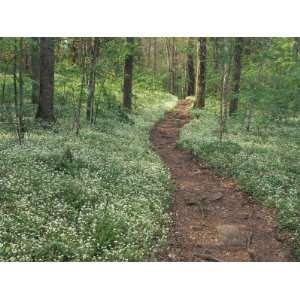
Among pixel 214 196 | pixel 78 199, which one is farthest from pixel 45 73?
pixel 214 196

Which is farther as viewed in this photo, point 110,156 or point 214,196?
point 110,156

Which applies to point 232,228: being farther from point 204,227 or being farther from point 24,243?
point 24,243

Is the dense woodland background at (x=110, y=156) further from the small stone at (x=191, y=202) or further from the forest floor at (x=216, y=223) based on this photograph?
the small stone at (x=191, y=202)

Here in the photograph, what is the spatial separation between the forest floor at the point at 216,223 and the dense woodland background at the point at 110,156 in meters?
0.45

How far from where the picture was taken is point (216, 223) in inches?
502

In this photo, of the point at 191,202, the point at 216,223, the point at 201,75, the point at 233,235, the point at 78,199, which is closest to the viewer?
the point at 233,235

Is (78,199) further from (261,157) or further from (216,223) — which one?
(261,157)

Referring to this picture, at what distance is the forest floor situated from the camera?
35.0 feet

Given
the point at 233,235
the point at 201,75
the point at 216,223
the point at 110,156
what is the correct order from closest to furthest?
the point at 233,235
the point at 216,223
the point at 110,156
the point at 201,75

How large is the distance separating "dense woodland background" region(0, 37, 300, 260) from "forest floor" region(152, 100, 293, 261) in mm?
447

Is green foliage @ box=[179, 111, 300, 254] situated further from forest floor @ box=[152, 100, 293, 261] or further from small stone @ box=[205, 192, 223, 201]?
small stone @ box=[205, 192, 223, 201]

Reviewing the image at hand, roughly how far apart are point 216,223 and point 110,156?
5.76 meters
